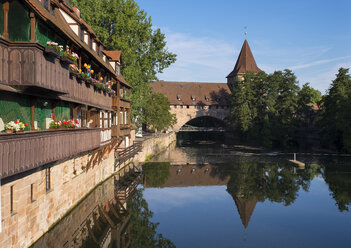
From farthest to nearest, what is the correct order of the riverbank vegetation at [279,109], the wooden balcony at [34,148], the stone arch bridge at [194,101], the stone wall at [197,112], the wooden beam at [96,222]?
the stone arch bridge at [194,101] < the stone wall at [197,112] < the riverbank vegetation at [279,109] < the wooden beam at [96,222] < the wooden balcony at [34,148]

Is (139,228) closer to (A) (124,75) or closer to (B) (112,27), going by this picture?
(A) (124,75)

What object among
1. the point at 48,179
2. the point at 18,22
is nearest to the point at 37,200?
the point at 48,179

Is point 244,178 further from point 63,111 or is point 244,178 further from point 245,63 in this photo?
point 245,63

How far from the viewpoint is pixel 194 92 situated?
72.7 meters

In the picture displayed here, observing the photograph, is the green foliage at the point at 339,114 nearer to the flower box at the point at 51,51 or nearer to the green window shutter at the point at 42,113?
the green window shutter at the point at 42,113

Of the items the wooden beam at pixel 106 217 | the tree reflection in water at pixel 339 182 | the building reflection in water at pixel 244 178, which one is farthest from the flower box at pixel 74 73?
the tree reflection in water at pixel 339 182

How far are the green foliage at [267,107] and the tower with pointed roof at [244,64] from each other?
16.4 metres

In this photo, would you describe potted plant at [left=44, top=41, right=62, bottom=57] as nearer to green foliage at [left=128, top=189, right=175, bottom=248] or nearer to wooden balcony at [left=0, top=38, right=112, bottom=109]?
wooden balcony at [left=0, top=38, right=112, bottom=109]

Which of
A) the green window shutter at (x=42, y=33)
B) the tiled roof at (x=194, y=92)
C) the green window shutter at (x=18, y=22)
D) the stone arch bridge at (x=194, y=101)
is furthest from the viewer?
the tiled roof at (x=194, y=92)

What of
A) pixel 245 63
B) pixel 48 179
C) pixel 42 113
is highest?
pixel 245 63

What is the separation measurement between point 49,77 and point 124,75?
1961 centimetres

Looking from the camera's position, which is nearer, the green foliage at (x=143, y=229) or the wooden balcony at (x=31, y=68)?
the wooden balcony at (x=31, y=68)

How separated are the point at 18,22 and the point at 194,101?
61373 mm

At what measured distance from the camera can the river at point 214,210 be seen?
1289cm
